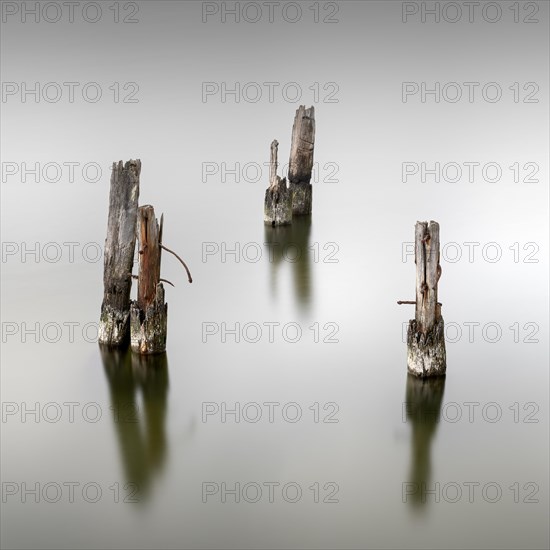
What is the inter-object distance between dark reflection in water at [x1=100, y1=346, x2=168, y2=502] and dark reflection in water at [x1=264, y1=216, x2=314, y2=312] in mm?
2885

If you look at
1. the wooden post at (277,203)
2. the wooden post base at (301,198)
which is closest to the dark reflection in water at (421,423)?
the wooden post at (277,203)

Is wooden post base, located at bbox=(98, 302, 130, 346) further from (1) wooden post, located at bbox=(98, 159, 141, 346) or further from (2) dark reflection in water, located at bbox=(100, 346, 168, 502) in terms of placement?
(2) dark reflection in water, located at bbox=(100, 346, 168, 502)

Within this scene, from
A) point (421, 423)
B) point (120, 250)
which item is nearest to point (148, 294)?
point (120, 250)

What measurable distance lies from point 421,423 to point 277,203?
808 centimetres

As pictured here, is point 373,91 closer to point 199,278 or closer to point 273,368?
point 199,278

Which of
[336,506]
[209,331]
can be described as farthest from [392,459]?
[209,331]

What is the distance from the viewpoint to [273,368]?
1173 centimetres

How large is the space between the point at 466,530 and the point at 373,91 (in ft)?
76.8

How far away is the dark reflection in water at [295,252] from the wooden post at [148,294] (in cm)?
272

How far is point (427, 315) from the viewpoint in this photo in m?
10.6

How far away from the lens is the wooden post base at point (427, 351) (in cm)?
1068

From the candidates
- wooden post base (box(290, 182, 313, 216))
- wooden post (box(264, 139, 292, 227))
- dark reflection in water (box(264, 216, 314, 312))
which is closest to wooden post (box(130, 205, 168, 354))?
dark reflection in water (box(264, 216, 314, 312))

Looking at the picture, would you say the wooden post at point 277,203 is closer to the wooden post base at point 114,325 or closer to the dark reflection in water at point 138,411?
the wooden post base at point 114,325

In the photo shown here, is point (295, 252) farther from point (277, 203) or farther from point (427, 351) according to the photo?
point (427, 351)
